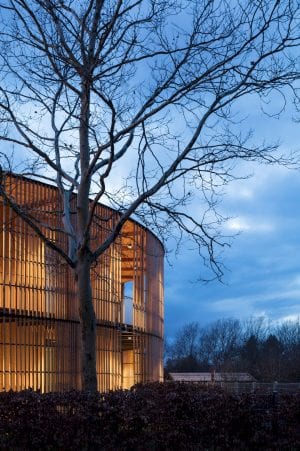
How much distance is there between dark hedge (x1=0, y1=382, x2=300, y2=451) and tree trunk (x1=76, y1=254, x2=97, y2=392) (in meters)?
0.87

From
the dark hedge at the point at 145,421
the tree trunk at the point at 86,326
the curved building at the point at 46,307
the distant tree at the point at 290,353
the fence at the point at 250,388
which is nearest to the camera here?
the dark hedge at the point at 145,421

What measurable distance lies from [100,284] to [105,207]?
2.48 m

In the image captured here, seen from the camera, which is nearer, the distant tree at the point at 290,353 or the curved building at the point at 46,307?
the curved building at the point at 46,307

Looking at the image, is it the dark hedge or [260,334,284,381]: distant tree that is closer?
the dark hedge

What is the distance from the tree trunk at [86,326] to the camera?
12516 mm

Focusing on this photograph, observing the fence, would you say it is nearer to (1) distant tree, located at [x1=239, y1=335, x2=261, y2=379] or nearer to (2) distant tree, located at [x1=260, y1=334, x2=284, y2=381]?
(2) distant tree, located at [x1=260, y1=334, x2=284, y2=381]

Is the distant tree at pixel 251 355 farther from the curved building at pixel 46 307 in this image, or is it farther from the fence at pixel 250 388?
the curved building at pixel 46 307

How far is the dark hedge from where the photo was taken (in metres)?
11.0

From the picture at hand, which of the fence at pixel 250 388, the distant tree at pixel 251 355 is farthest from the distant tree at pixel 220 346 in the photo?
the fence at pixel 250 388

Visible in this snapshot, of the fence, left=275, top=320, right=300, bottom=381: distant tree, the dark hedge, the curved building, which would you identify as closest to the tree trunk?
the dark hedge

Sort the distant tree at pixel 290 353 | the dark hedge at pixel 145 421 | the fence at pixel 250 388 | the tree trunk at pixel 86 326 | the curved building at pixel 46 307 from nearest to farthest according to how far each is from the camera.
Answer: the dark hedge at pixel 145 421 < the tree trunk at pixel 86 326 < the fence at pixel 250 388 < the curved building at pixel 46 307 < the distant tree at pixel 290 353

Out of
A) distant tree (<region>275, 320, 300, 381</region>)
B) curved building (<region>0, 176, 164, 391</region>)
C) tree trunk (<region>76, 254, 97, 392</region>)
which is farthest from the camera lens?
distant tree (<region>275, 320, 300, 381</region>)

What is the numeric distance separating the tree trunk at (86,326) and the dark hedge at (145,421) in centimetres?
87

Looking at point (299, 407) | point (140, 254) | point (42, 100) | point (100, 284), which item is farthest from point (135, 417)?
point (140, 254)
